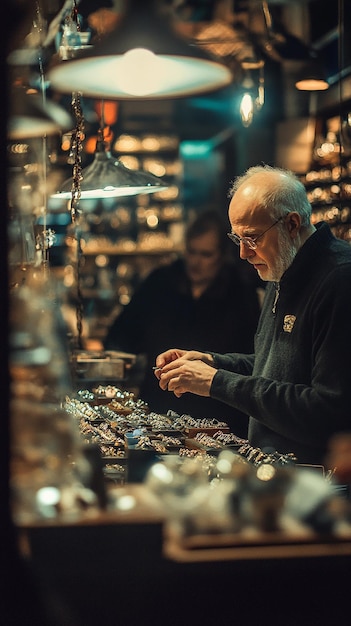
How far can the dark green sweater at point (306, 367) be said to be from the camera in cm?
321

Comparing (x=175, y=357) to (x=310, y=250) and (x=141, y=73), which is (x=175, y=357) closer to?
(x=310, y=250)

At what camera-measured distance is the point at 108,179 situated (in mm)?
4043

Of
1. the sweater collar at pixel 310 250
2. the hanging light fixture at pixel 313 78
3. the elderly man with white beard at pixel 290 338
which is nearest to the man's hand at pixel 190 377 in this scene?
the elderly man with white beard at pixel 290 338

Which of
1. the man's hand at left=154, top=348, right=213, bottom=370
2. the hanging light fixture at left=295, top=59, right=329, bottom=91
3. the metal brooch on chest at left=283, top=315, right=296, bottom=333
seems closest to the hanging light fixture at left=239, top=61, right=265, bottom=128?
the hanging light fixture at left=295, top=59, right=329, bottom=91

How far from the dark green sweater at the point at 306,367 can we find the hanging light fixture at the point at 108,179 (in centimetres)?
76

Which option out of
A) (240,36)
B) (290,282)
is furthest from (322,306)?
(240,36)

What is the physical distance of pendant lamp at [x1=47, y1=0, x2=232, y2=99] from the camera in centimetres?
231

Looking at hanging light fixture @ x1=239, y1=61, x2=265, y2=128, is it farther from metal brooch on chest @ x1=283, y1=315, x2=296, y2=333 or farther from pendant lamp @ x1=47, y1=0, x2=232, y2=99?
pendant lamp @ x1=47, y1=0, x2=232, y2=99

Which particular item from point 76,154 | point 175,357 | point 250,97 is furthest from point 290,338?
point 250,97

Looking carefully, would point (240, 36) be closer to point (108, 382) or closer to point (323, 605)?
point (108, 382)

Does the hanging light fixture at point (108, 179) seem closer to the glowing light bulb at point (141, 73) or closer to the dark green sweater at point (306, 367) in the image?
the dark green sweater at point (306, 367)

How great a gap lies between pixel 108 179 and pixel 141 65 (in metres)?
1.22

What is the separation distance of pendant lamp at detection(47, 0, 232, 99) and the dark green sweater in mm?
867

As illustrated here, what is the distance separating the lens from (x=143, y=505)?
195 centimetres
